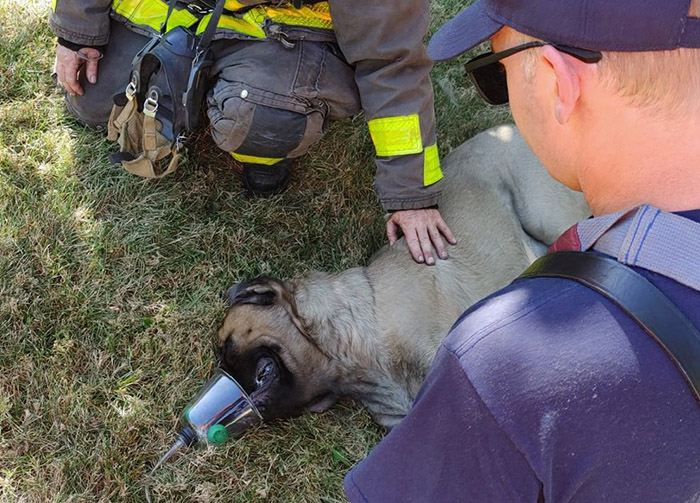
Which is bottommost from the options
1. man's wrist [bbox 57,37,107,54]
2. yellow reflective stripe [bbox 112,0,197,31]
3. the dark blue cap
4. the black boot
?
the black boot

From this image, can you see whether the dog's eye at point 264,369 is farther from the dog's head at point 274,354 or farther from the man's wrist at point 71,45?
the man's wrist at point 71,45

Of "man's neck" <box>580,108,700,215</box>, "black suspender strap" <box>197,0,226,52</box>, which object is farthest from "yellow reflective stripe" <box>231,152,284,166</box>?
"man's neck" <box>580,108,700,215</box>

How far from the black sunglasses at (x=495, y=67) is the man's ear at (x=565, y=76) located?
1 cm

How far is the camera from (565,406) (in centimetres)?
148

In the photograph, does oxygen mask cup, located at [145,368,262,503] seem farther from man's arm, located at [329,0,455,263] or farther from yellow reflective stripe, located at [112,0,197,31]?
yellow reflective stripe, located at [112,0,197,31]

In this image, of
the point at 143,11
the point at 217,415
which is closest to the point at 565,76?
the point at 217,415

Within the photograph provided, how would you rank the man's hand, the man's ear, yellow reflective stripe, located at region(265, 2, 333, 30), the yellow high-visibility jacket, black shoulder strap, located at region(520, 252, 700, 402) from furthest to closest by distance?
the man's hand, yellow reflective stripe, located at region(265, 2, 333, 30), the yellow high-visibility jacket, the man's ear, black shoulder strap, located at region(520, 252, 700, 402)

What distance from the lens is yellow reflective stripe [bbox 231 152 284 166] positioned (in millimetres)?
3949

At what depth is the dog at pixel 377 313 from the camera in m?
3.55

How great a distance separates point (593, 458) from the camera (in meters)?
1.48

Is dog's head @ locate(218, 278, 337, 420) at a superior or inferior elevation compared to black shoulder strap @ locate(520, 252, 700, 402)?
inferior

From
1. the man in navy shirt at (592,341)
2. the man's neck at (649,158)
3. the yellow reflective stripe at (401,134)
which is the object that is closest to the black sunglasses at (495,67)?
the man in navy shirt at (592,341)

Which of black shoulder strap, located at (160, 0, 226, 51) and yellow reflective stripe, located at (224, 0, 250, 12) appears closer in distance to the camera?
black shoulder strap, located at (160, 0, 226, 51)

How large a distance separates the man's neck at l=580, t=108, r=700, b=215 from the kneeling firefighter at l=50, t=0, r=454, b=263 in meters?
1.93
